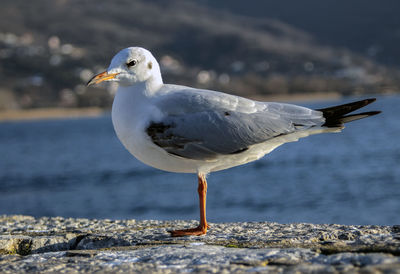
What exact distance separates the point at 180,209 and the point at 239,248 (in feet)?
49.4

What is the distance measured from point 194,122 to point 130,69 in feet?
2.25

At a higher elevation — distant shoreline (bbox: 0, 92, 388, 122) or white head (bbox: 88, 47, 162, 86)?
distant shoreline (bbox: 0, 92, 388, 122)

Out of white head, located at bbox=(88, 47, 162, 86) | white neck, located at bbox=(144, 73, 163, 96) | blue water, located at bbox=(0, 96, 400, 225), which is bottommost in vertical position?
blue water, located at bbox=(0, 96, 400, 225)

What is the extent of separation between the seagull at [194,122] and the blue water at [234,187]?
1113cm

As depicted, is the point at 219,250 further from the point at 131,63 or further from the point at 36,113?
the point at 36,113

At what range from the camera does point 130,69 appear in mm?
4359

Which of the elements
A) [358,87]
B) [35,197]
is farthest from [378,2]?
[35,197]

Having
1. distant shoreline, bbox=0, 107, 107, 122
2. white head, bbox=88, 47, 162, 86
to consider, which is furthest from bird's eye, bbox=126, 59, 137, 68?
distant shoreline, bbox=0, 107, 107, 122

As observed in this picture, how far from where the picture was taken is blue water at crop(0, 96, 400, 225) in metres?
17.2

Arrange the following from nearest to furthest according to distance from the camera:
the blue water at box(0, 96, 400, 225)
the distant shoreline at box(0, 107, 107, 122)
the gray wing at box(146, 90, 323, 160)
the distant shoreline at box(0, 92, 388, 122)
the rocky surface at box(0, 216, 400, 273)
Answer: the rocky surface at box(0, 216, 400, 273) < the gray wing at box(146, 90, 323, 160) < the blue water at box(0, 96, 400, 225) < the distant shoreline at box(0, 107, 107, 122) < the distant shoreline at box(0, 92, 388, 122)

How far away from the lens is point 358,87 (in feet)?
285

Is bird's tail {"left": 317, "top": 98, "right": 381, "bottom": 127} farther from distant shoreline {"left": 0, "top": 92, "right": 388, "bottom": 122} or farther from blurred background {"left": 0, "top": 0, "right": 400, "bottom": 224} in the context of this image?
distant shoreline {"left": 0, "top": 92, "right": 388, "bottom": 122}

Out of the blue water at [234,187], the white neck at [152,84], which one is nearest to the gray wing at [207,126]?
the white neck at [152,84]

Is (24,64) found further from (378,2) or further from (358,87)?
(378,2)
